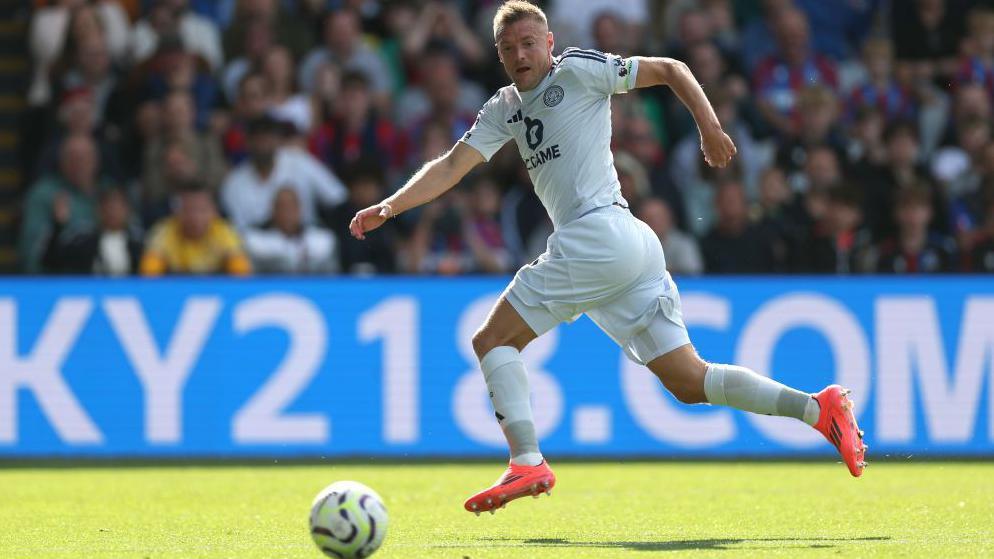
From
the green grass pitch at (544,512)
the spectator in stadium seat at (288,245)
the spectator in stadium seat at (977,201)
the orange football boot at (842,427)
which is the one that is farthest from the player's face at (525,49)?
the spectator in stadium seat at (977,201)

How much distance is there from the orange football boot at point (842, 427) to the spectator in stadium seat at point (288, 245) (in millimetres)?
6185

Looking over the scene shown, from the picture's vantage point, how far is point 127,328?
39.5ft

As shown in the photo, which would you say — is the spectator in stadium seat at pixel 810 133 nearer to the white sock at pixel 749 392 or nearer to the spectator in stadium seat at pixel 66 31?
the spectator in stadium seat at pixel 66 31

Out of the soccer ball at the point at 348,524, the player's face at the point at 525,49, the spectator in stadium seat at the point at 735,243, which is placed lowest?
the soccer ball at the point at 348,524

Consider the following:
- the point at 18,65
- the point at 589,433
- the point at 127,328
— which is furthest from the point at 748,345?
the point at 18,65

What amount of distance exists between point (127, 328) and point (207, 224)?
1.14 m

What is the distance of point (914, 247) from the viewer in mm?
12883

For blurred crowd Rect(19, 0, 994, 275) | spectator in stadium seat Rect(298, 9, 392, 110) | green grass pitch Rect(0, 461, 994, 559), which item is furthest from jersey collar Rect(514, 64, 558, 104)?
spectator in stadium seat Rect(298, 9, 392, 110)

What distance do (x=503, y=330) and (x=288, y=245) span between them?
5712 mm

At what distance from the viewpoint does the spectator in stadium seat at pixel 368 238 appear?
13117 mm

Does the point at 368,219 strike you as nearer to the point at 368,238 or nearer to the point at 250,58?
the point at 368,238

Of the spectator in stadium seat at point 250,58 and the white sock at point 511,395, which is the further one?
the spectator in stadium seat at point 250,58

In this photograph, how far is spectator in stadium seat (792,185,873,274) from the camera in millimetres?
12867

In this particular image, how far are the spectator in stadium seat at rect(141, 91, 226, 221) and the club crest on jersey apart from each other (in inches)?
271
